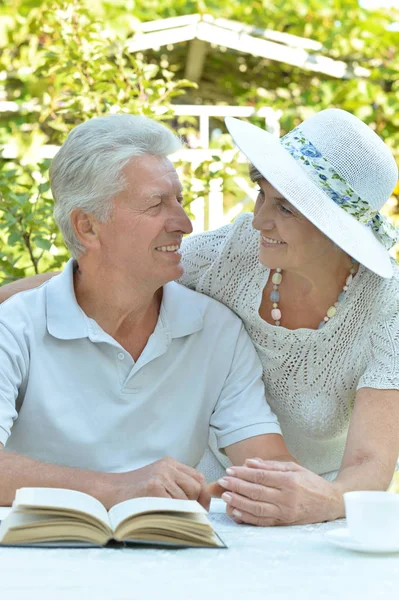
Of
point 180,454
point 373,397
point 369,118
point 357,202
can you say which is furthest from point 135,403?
point 369,118

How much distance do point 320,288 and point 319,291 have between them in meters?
0.01

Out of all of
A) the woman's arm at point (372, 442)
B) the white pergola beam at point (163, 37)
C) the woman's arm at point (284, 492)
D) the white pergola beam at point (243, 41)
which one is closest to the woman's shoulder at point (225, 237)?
the woman's arm at point (372, 442)

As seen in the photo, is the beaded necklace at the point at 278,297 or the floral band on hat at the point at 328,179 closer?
the floral band on hat at the point at 328,179

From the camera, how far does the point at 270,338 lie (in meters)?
2.64

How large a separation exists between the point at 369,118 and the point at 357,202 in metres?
5.33

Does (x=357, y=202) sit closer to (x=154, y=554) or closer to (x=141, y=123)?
(x=141, y=123)

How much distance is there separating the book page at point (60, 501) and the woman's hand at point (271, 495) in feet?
1.13

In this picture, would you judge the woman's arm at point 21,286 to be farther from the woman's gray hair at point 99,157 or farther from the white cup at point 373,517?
the white cup at point 373,517

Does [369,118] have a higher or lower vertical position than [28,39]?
lower

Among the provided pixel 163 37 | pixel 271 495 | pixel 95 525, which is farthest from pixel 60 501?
pixel 163 37

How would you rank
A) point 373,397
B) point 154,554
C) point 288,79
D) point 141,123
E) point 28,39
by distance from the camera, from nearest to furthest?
1. point 154,554
2. point 373,397
3. point 141,123
4. point 28,39
5. point 288,79

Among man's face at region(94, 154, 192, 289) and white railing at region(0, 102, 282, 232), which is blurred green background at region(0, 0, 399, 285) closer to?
white railing at region(0, 102, 282, 232)

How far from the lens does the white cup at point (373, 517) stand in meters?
1.63

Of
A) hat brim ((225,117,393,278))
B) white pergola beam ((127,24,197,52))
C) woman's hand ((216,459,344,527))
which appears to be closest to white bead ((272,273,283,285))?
hat brim ((225,117,393,278))
